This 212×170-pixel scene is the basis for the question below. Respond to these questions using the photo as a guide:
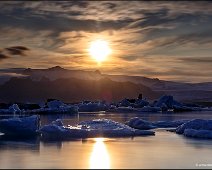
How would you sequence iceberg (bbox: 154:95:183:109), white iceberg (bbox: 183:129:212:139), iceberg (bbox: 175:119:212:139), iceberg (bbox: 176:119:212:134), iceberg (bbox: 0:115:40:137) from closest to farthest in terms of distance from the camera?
1. white iceberg (bbox: 183:129:212:139)
2. iceberg (bbox: 175:119:212:139)
3. iceberg (bbox: 0:115:40:137)
4. iceberg (bbox: 176:119:212:134)
5. iceberg (bbox: 154:95:183:109)

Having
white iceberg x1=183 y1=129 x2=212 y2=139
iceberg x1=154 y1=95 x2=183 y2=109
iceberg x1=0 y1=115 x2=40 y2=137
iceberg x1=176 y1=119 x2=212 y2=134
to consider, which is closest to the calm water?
white iceberg x1=183 y1=129 x2=212 y2=139

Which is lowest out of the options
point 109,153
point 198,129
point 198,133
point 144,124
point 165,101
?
point 109,153

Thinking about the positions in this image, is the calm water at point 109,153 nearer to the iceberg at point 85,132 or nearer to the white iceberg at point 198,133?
the iceberg at point 85,132

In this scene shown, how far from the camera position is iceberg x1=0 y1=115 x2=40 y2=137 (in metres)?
18.4

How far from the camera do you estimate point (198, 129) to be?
64.8 feet

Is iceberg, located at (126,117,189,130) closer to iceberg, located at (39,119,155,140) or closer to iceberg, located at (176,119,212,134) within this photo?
iceberg, located at (176,119,212,134)

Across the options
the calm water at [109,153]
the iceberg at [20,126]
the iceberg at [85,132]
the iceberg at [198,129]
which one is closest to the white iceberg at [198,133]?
the iceberg at [198,129]

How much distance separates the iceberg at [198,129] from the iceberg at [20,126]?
650 centimetres

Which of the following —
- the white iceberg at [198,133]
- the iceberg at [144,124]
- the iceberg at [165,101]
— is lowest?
the white iceberg at [198,133]

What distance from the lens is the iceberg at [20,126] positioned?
18.4 metres

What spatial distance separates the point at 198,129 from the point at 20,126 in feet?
25.6

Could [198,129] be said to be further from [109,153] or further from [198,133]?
[109,153]

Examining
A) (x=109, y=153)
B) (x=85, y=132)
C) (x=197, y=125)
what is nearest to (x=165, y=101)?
(x=197, y=125)

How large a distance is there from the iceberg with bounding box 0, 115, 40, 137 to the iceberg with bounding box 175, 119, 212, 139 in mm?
6504
